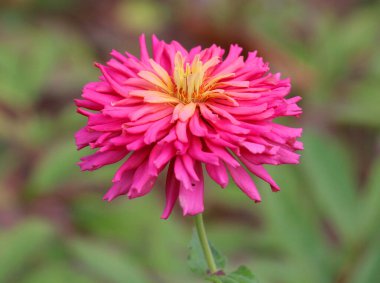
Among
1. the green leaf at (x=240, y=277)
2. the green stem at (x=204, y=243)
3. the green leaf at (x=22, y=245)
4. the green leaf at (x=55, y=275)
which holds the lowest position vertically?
the green leaf at (x=55, y=275)

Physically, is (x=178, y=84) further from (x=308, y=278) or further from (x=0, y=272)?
(x=0, y=272)

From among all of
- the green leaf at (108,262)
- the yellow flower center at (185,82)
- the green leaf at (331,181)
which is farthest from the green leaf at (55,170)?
the yellow flower center at (185,82)

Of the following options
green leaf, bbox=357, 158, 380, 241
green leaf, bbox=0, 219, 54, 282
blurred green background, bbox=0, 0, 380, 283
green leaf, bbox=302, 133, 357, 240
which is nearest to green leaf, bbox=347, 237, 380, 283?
blurred green background, bbox=0, 0, 380, 283

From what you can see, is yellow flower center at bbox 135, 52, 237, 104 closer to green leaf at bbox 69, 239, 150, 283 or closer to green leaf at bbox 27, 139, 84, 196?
green leaf at bbox 69, 239, 150, 283

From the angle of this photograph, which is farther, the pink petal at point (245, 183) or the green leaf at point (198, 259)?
the green leaf at point (198, 259)

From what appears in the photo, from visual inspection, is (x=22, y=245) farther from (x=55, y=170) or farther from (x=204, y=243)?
(x=204, y=243)

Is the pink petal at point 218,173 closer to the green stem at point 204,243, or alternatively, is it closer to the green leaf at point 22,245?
the green stem at point 204,243

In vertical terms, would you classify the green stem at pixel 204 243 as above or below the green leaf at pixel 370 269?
above
